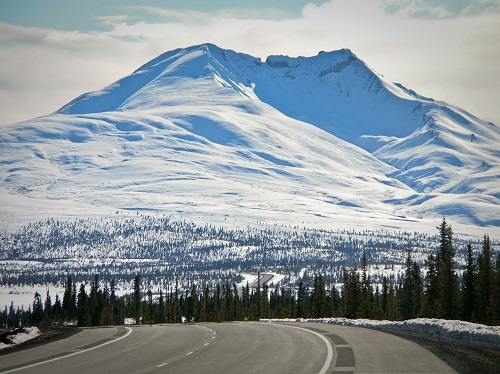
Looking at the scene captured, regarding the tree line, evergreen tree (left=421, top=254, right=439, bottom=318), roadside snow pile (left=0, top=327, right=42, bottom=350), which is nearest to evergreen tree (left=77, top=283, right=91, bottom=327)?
the tree line

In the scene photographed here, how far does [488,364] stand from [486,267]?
57.8 metres

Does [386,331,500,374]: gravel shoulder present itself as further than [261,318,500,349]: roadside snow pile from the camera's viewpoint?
No

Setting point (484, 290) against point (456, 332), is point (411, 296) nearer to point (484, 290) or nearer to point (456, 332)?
point (484, 290)

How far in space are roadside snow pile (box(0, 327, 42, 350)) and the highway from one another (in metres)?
1.81

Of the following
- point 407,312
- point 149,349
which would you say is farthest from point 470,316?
point 149,349

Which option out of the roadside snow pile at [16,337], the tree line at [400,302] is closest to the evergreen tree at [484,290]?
the tree line at [400,302]

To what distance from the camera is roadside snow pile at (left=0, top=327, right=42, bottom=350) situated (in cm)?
3769

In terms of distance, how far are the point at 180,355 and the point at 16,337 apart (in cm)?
1392

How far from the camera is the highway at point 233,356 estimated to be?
2528 cm

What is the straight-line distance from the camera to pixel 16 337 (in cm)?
4044

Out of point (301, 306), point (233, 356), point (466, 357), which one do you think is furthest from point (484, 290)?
point (301, 306)

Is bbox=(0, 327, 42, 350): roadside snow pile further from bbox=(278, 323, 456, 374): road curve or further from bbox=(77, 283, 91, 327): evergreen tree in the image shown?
bbox=(77, 283, 91, 327): evergreen tree

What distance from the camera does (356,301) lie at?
107 meters

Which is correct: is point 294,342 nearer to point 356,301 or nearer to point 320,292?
point 356,301
